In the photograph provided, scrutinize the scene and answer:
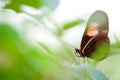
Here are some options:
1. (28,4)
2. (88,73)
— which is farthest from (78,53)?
(28,4)

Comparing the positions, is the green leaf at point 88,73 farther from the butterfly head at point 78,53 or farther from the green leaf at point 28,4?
the green leaf at point 28,4

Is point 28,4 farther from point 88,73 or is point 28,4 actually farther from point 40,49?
point 88,73

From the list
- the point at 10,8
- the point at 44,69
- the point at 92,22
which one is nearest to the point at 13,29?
the point at 10,8

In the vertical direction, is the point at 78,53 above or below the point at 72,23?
below

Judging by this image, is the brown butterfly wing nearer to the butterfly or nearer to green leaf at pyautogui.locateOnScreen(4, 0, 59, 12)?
the butterfly

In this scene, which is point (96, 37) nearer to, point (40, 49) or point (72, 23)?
point (72, 23)

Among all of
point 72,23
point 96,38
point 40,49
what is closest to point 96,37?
point 96,38

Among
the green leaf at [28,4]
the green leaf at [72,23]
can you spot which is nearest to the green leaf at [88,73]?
the green leaf at [72,23]
